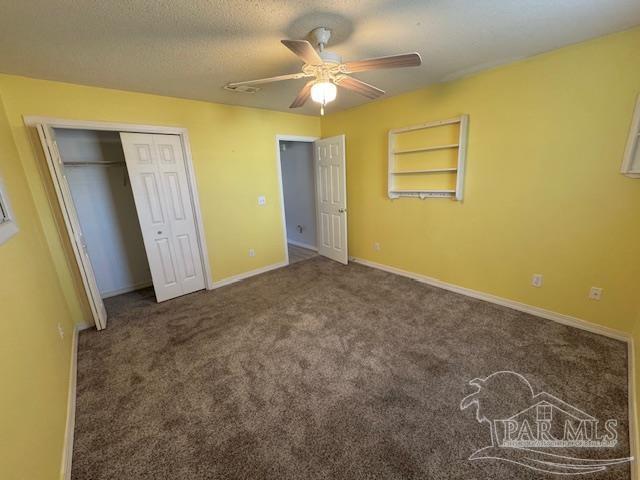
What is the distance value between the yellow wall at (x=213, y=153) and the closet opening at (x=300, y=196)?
0.64 m

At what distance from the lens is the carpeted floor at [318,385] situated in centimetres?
136

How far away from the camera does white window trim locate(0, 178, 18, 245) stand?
4.66 feet

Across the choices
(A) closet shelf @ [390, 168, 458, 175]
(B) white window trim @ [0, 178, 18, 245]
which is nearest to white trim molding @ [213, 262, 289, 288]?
(B) white window trim @ [0, 178, 18, 245]

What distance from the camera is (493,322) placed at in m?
2.46

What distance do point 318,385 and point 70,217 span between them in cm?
269

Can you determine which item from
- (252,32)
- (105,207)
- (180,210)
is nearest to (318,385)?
(252,32)

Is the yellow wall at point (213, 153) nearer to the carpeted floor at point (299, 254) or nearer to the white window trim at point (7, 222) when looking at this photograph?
the carpeted floor at point (299, 254)

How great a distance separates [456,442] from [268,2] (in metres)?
2.66

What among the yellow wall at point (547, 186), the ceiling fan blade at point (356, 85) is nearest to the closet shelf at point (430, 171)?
Result: the yellow wall at point (547, 186)

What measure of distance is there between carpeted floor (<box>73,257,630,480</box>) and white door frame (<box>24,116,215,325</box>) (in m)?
0.75

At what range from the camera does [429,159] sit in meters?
3.12

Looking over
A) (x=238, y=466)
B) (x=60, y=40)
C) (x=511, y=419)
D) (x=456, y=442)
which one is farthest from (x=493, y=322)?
(x=60, y=40)

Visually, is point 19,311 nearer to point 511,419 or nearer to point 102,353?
point 102,353

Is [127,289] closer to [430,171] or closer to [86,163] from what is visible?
[86,163]
